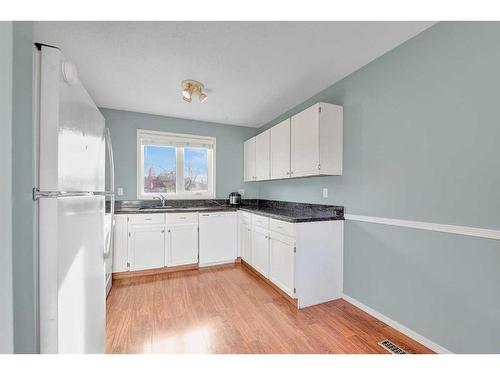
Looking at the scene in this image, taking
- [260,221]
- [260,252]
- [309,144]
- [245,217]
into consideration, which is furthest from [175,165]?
[309,144]

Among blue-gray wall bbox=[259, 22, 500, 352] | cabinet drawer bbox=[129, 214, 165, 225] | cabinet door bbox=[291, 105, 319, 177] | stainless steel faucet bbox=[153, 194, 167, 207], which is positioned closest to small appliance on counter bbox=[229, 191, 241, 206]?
stainless steel faucet bbox=[153, 194, 167, 207]

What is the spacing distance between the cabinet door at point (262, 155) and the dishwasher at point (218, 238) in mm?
770

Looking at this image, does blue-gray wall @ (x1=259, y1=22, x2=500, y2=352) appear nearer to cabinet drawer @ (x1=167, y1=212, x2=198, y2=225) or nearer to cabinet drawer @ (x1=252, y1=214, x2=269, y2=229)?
cabinet drawer @ (x1=252, y1=214, x2=269, y2=229)

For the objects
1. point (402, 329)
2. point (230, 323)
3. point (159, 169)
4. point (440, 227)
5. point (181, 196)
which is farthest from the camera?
point (181, 196)

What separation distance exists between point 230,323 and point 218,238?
150 cm

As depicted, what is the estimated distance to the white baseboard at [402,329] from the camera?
1.47 meters

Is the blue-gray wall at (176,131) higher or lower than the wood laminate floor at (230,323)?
higher

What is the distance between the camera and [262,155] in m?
3.31

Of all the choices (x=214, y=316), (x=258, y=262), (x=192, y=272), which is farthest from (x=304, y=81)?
(x=192, y=272)

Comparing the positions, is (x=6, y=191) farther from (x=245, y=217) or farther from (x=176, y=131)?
(x=176, y=131)

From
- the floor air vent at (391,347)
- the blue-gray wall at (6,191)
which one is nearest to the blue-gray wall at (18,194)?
the blue-gray wall at (6,191)

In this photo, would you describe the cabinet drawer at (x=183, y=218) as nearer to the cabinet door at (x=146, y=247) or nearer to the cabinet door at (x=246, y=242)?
the cabinet door at (x=146, y=247)

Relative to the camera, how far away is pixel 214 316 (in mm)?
1925

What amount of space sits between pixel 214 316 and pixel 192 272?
3.81 ft
